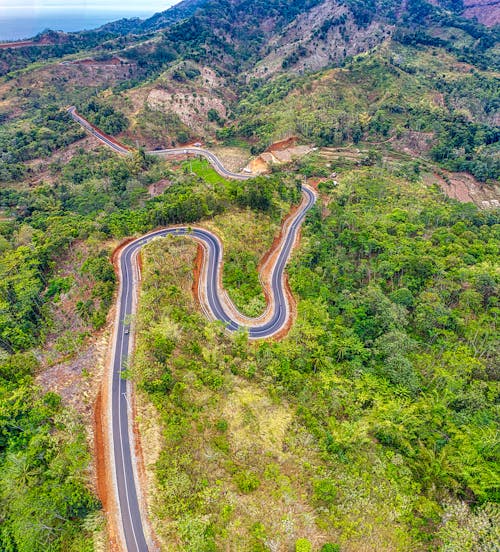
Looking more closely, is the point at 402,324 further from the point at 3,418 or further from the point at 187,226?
the point at 3,418

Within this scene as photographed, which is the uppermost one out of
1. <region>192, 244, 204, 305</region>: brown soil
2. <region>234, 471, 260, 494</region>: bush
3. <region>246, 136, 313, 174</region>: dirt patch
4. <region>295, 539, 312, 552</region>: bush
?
<region>246, 136, 313, 174</region>: dirt patch

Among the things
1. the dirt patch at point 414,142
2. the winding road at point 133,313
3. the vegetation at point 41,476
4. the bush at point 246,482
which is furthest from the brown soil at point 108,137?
the bush at point 246,482

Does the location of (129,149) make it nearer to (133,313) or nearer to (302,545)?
(133,313)

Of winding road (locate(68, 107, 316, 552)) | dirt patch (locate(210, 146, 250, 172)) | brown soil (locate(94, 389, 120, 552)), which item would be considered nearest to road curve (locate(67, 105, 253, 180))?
dirt patch (locate(210, 146, 250, 172))

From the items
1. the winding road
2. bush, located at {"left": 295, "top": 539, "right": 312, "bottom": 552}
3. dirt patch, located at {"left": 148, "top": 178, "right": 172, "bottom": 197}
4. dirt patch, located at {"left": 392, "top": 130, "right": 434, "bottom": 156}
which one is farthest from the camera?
dirt patch, located at {"left": 392, "top": 130, "right": 434, "bottom": 156}

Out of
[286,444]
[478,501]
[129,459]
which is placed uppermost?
[129,459]

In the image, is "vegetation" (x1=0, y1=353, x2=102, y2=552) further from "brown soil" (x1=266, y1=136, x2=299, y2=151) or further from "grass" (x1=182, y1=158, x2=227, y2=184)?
"brown soil" (x1=266, y1=136, x2=299, y2=151)

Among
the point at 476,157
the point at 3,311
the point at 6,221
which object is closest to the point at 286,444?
the point at 3,311

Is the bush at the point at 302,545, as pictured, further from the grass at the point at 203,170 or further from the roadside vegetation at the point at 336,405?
the grass at the point at 203,170

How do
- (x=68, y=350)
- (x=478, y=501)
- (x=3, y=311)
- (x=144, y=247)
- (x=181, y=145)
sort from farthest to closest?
(x=181, y=145) → (x=144, y=247) → (x=3, y=311) → (x=68, y=350) → (x=478, y=501)
